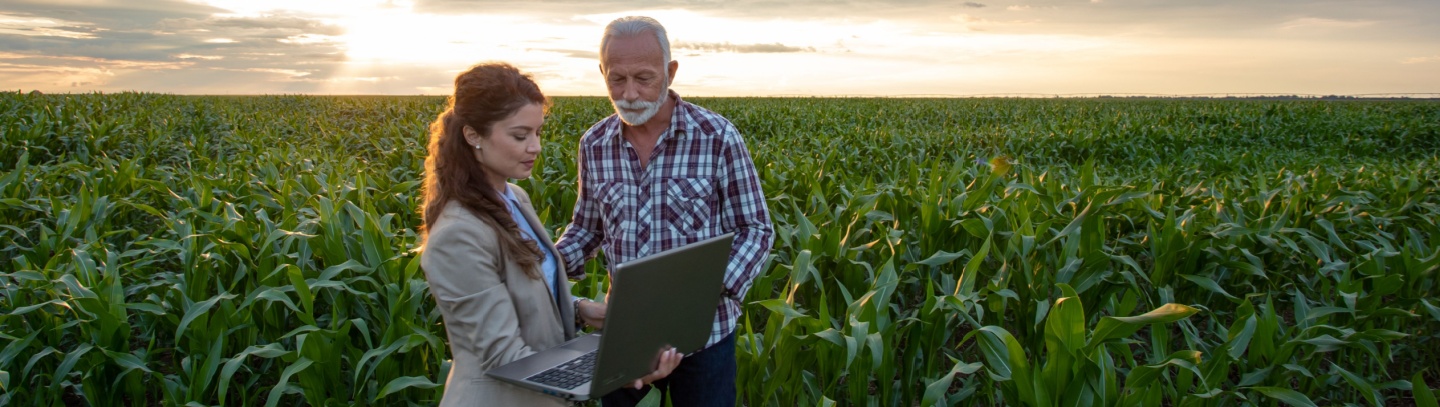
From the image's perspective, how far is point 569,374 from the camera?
5.18 ft

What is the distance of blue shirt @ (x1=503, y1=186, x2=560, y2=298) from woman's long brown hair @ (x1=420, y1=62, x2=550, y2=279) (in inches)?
2.6

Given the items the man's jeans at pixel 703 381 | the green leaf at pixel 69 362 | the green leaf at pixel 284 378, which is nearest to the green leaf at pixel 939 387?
the man's jeans at pixel 703 381

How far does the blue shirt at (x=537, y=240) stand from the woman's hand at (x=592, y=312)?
0.07 meters

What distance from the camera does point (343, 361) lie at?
11.2 feet

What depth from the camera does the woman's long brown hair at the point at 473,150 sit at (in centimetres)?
156

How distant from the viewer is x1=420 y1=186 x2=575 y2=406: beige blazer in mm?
1528

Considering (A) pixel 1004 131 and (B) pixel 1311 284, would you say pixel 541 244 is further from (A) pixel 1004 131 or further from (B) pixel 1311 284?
(A) pixel 1004 131

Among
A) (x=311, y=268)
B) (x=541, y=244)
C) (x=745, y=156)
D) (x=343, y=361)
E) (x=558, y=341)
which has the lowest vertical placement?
(x=343, y=361)

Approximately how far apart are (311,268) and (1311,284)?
4.86 metres

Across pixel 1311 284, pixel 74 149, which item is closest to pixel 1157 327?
pixel 1311 284

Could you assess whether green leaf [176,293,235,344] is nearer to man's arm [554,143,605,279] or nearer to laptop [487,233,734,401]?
man's arm [554,143,605,279]

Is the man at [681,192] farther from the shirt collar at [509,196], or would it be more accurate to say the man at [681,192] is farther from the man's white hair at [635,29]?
the shirt collar at [509,196]

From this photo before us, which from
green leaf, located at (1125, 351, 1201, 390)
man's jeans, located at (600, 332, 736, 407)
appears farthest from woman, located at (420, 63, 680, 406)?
green leaf, located at (1125, 351, 1201, 390)

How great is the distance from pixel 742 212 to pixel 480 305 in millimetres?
728
